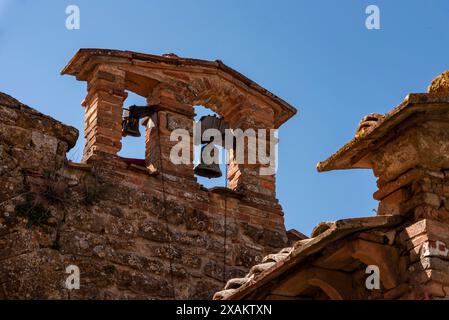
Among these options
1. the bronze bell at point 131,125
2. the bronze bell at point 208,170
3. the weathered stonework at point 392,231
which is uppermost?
the bronze bell at point 131,125

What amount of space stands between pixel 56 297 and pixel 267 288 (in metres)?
2.55

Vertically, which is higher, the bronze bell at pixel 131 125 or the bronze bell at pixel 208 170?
the bronze bell at pixel 131 125

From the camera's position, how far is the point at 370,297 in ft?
22.8

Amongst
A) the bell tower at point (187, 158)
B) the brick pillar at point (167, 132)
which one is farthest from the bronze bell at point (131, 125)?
the brick pillar at point (167, 132)

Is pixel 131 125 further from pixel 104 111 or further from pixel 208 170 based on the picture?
pixel 208 170

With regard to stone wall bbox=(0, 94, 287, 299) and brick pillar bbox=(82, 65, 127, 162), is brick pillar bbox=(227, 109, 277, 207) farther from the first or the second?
brick pillar bbox=(82, 65, 127, 162)

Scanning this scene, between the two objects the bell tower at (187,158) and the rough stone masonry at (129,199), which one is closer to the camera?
the rough stone masonry at (129,199)

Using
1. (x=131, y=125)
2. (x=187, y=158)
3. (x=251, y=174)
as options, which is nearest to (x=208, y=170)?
(x=187, y=158)

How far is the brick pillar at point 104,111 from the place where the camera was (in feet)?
33.2

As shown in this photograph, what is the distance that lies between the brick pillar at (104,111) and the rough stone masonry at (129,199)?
1 centimetres

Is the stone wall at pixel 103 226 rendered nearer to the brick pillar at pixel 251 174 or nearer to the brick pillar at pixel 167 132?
the brick pillar at pixel 167 132

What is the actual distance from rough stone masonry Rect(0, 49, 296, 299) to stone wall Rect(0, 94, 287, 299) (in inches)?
0.4

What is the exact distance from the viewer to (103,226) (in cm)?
970

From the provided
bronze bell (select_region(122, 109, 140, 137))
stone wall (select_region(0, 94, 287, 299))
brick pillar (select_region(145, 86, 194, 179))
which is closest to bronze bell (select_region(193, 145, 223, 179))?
brick pillar (select_region(145, 86, 194, 179))
